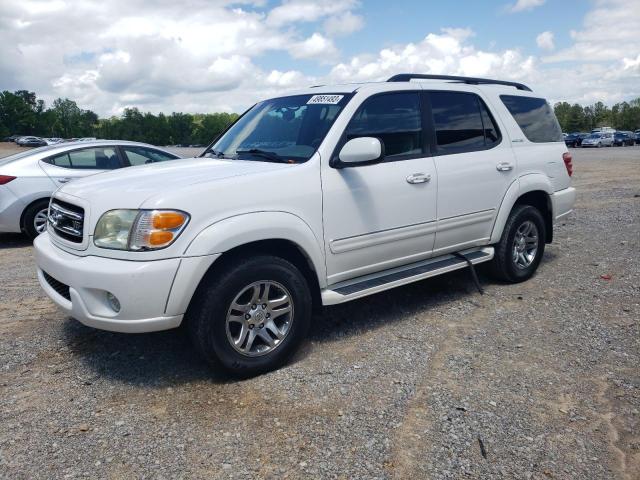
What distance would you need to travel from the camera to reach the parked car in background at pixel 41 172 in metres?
7.77

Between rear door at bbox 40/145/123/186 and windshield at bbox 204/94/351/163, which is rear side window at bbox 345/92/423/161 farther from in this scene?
rear door at bbox 40/145/123/186

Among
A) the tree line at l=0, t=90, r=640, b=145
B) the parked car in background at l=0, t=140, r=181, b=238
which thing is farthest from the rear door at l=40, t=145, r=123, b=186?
the tree line at l=0, t=90, r=640, b=145

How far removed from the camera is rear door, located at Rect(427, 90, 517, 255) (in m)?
4.73

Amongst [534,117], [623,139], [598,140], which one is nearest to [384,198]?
[534,117]

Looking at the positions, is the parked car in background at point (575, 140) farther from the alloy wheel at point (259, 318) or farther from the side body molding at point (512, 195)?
the alloy wheel at point (259, 318)

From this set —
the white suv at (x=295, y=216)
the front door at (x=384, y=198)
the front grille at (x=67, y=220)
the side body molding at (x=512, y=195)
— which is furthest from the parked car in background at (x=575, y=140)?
the front grille at (x=67, y=220)

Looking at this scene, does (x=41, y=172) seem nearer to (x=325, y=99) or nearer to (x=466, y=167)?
(x=325, y=99)

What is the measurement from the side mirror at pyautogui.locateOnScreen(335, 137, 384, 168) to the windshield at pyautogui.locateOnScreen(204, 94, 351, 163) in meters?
0.24

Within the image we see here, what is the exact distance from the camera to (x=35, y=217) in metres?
7.98

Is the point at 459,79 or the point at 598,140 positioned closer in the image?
the point at 459,79

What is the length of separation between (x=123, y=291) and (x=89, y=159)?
19.1ft

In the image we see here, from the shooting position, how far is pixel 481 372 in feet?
12.2

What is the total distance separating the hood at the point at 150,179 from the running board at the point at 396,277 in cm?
99

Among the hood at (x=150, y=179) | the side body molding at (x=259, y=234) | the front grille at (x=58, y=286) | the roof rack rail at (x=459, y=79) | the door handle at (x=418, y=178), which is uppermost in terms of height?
the roof rack rail at (x=459, y=79)
